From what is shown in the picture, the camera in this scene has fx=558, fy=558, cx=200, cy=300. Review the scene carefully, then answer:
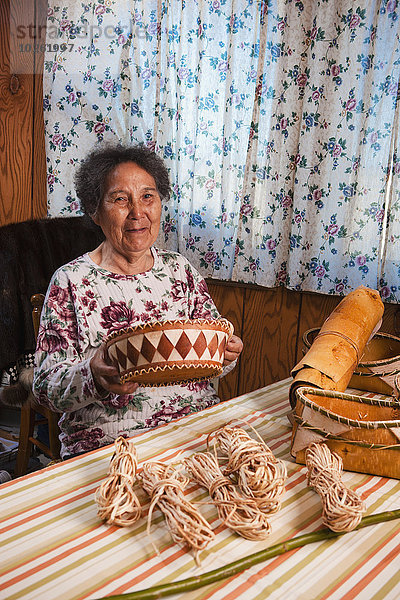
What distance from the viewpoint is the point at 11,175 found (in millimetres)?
3033

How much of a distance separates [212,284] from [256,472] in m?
1.98

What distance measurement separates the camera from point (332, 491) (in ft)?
2.93

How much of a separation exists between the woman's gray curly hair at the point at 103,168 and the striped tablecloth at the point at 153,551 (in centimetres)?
98

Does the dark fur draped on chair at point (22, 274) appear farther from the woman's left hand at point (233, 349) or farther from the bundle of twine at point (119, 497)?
the bundle of twine at point (119, 497)

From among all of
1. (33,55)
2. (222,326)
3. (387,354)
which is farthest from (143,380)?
(33,55)

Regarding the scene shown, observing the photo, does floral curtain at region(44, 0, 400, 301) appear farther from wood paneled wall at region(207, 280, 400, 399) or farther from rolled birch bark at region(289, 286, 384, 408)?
rolled birch bark at region(289, 286, 384, 408)

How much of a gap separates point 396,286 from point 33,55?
2.23 metres

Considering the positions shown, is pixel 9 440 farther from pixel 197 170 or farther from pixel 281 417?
pixel 281 417

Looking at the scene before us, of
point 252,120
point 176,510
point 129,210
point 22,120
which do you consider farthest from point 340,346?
point 22,120

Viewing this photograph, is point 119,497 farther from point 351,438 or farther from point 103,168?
point 103,168

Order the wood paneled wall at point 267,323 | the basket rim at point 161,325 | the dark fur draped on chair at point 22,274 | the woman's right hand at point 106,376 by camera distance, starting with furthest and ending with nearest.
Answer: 1. the wood paneled wall at point 267,323
2. the dark fur draped on chair at point 22,274
3. the woman's right hand at point 106,376
4. the basket rim at point 161,325

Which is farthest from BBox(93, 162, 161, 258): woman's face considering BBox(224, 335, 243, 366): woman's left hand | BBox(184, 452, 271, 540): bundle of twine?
BBox(184, 452, 271, 540): bundle of twine

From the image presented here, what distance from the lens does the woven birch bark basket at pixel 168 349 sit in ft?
3.32

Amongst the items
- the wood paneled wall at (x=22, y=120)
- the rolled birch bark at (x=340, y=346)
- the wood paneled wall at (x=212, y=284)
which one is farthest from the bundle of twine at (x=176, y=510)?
the wood paneled wall at (x=22, y=120)
